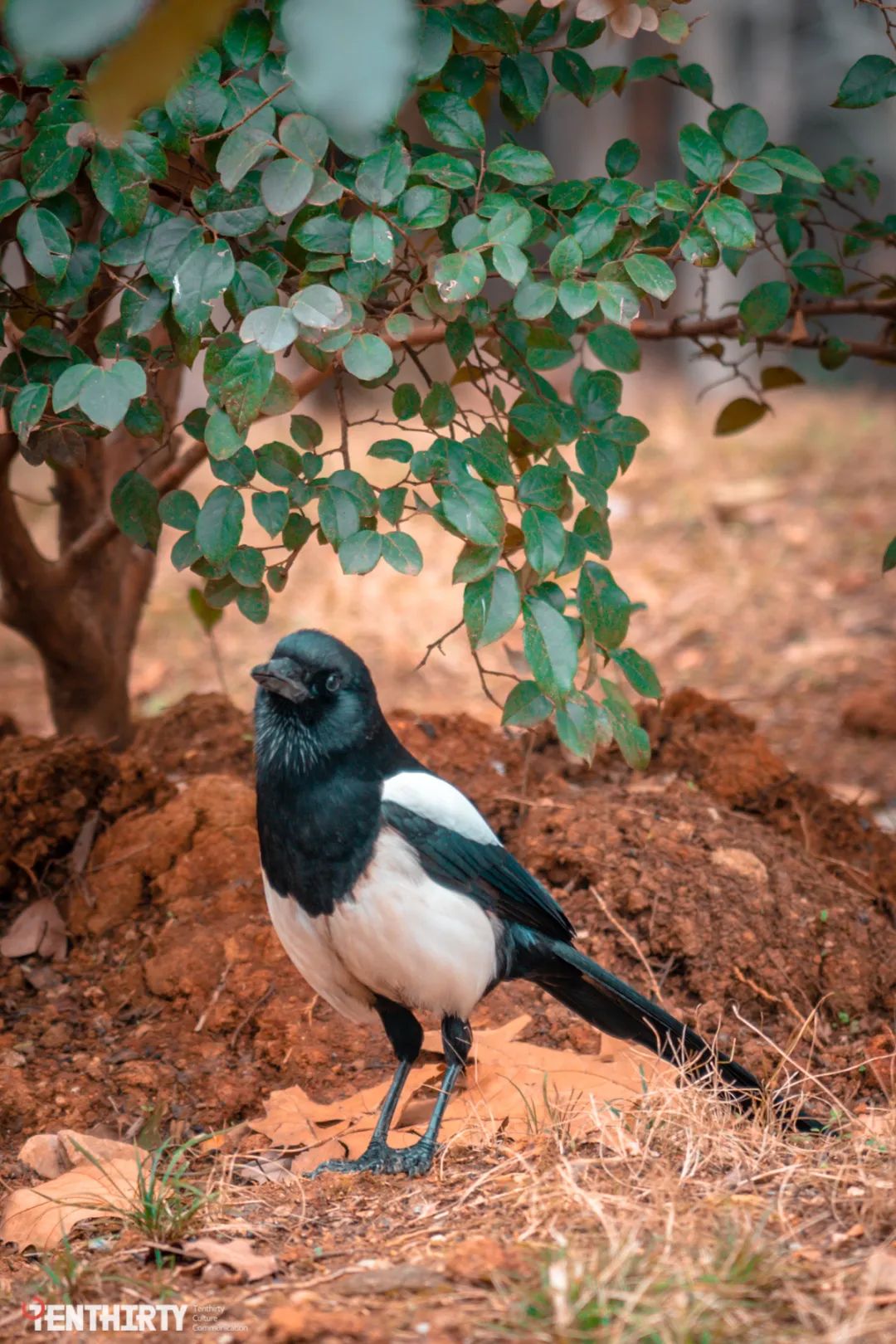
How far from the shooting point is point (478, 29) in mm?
2246

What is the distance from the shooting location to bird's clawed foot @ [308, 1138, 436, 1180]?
2.37 meters

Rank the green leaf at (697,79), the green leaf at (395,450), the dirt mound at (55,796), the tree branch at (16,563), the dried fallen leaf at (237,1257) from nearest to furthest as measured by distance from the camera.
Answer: the dried fallen leaf at (237,1257) → the green leaf at (395,450) → the green leaf at (697,79) → the dirt mound at (55,796) → the tree branch at (16,563)

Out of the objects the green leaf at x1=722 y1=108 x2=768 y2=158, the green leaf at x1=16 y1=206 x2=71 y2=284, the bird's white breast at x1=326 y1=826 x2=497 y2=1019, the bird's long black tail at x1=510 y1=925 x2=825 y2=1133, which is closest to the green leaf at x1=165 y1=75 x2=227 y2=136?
the green leaf at x1=16 y1=206 x2=71 y2=284

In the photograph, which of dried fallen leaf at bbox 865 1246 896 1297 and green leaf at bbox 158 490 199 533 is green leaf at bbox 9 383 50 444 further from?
dried fallen leaf at bbox 865 1246 896 1297

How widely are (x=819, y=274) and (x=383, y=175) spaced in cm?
133

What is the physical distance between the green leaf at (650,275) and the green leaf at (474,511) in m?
0.42

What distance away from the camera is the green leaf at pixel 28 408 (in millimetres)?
2109

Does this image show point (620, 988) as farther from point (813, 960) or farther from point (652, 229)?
point (652, 229)

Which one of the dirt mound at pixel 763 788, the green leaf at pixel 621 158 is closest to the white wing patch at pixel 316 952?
the dirt mound at pixel 763 788

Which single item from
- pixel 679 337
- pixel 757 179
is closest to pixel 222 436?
pixel 757 179

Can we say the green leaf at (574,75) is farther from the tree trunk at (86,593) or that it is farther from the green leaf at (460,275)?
the tree trunk at (86,593)

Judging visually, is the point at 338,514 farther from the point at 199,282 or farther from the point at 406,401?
the point at 199,282

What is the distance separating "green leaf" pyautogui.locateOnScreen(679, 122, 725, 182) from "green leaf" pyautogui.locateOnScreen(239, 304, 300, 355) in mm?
774

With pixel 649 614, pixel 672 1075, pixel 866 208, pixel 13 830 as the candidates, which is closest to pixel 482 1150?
pixel 672 1075
